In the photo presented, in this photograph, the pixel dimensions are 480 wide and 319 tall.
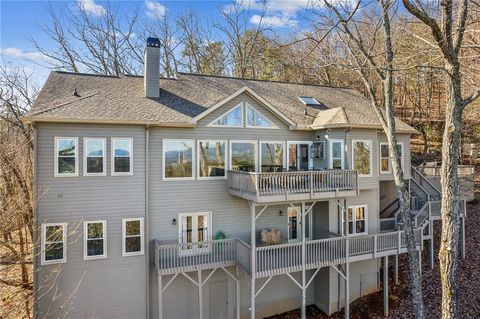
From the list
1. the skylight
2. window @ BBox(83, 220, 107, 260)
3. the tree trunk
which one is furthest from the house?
the tree trunk

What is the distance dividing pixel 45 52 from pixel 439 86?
1378 inches

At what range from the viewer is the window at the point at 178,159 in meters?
11.0

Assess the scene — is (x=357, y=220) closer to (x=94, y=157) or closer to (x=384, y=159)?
(x=384, y=159)

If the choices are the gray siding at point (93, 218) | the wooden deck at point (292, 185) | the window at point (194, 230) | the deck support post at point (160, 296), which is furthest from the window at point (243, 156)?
the deck support post at point (160, 296)

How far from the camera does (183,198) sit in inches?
439

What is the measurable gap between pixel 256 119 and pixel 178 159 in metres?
3.64

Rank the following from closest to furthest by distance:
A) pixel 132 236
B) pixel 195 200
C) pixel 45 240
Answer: pixel 45 240 < pixel 132 236 < pixel 195 200

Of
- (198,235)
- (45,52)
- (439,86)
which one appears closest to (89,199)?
(198,235)

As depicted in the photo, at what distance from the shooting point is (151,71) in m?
12.1

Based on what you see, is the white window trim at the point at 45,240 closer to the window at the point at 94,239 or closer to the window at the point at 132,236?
the window at the point at 94,239

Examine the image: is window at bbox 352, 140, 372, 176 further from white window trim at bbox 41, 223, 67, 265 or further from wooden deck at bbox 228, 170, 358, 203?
white window trim at bbox 41, 223, 67, 265

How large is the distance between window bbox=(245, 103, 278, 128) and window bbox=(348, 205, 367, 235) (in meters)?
5.33

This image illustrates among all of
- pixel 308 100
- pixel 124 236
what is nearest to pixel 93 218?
pixel 124 236

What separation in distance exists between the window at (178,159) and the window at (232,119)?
1.35 m
